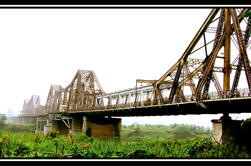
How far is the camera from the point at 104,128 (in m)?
48.2

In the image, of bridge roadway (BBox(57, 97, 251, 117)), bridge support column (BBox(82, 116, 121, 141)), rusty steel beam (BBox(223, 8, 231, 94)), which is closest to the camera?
bridge roadway (BBox(57, 97, 251, 117))

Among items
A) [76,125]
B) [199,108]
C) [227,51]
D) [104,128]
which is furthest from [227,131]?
[76,125]

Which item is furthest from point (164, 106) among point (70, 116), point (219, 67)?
point (70, 116)

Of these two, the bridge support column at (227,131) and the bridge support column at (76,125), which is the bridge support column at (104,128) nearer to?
the bridge support column at (76,125)

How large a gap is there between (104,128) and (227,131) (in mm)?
28424

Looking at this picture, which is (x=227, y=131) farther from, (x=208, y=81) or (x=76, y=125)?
(x=76, y=125)

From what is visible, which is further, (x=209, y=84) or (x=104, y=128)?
(x=104, y=128)

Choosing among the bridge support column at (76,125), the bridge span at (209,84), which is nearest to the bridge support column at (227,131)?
the bridge span at (209,84)

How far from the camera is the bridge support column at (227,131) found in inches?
870

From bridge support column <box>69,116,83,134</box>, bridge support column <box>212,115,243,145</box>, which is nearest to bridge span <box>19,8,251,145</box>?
bridge support column <box>212,115,243,145</box>

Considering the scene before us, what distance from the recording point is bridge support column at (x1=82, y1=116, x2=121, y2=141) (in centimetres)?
4738

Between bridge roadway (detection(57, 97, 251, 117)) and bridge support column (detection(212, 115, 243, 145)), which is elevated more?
bridge roadway (detection(57, 97, 251, 117))

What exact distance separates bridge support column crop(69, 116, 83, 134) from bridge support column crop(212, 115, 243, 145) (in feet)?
117

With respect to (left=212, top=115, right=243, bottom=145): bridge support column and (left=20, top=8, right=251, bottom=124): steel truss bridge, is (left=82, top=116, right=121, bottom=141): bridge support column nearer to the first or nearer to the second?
(left=20, top=8, right=251, bottom=124): steel truss bridge
